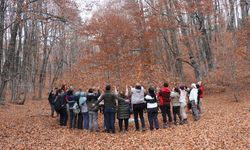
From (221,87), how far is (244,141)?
1702 centimetres

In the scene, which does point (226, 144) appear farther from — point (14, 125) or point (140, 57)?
point (140, 57)

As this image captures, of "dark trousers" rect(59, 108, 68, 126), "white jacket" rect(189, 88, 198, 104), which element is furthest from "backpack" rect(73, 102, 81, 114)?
"white jacket" rect(189, 88, 198, 104)

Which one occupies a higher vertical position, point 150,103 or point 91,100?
point 91,100

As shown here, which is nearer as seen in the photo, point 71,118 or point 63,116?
point 71,118

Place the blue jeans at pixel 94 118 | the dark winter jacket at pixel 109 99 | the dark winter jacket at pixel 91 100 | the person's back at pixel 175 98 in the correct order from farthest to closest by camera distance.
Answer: the person's back at pixel 175 98, the dark winter jacket at pixel 91 100, the blue jeans at pixel 94 118, the dark winter jacket at pixel 109 99

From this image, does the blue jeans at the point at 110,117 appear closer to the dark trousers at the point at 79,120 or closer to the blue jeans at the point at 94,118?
the blue jeans at the point at 94,118

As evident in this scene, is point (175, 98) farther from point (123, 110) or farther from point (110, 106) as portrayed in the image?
point (110, 106)

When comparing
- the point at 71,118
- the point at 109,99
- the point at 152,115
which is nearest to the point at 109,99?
the point at 109,99

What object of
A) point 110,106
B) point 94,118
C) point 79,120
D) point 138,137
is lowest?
point 138,137

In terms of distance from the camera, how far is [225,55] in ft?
71.7

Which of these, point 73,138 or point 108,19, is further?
point 108,19

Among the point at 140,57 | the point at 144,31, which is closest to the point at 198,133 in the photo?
the point at 140,57

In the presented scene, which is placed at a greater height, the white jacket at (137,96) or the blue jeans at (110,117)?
the white jacket at (137,96)

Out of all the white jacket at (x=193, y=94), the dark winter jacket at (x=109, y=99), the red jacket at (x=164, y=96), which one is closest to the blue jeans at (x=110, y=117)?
the dark winter jacket at (x=109, y=99)
